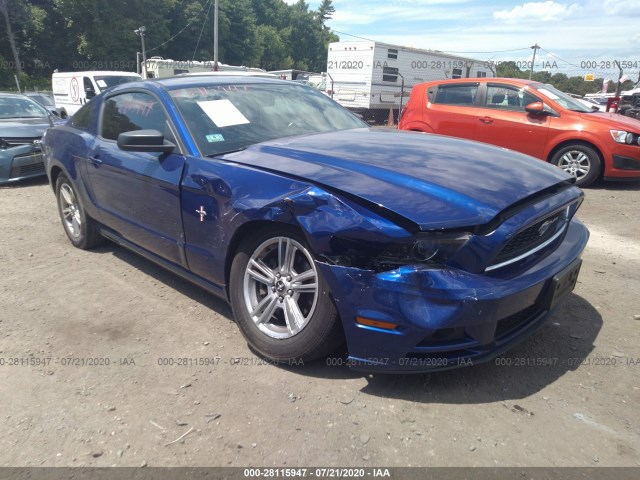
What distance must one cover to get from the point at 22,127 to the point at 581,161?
29.8 feet

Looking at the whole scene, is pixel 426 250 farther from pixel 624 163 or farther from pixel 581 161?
pixel 624 163

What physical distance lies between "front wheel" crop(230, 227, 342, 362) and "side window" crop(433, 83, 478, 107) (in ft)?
21.8

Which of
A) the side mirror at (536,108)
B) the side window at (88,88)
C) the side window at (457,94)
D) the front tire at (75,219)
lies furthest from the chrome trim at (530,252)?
the side window at (88,88)

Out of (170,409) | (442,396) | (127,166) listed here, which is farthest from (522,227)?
(127,166)

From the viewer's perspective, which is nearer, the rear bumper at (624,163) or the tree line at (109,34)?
the rear bumper at (624,163)

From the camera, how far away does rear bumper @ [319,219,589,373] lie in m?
2.14

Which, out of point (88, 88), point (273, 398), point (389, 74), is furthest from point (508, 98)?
point (389, 74)

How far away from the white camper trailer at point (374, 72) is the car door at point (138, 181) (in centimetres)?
1610

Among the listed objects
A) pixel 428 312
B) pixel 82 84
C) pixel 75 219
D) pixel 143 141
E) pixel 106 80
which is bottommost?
pixel 75 219

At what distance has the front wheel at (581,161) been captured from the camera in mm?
7137

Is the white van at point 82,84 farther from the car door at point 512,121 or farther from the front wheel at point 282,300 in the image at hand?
the front wheel at point 282,300

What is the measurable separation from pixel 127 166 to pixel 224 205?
125cm

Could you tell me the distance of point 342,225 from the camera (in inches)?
88.3

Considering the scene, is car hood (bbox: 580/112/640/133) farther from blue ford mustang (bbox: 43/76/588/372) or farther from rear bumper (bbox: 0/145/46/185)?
rear bumper (bbox: 0/145/46/185)
